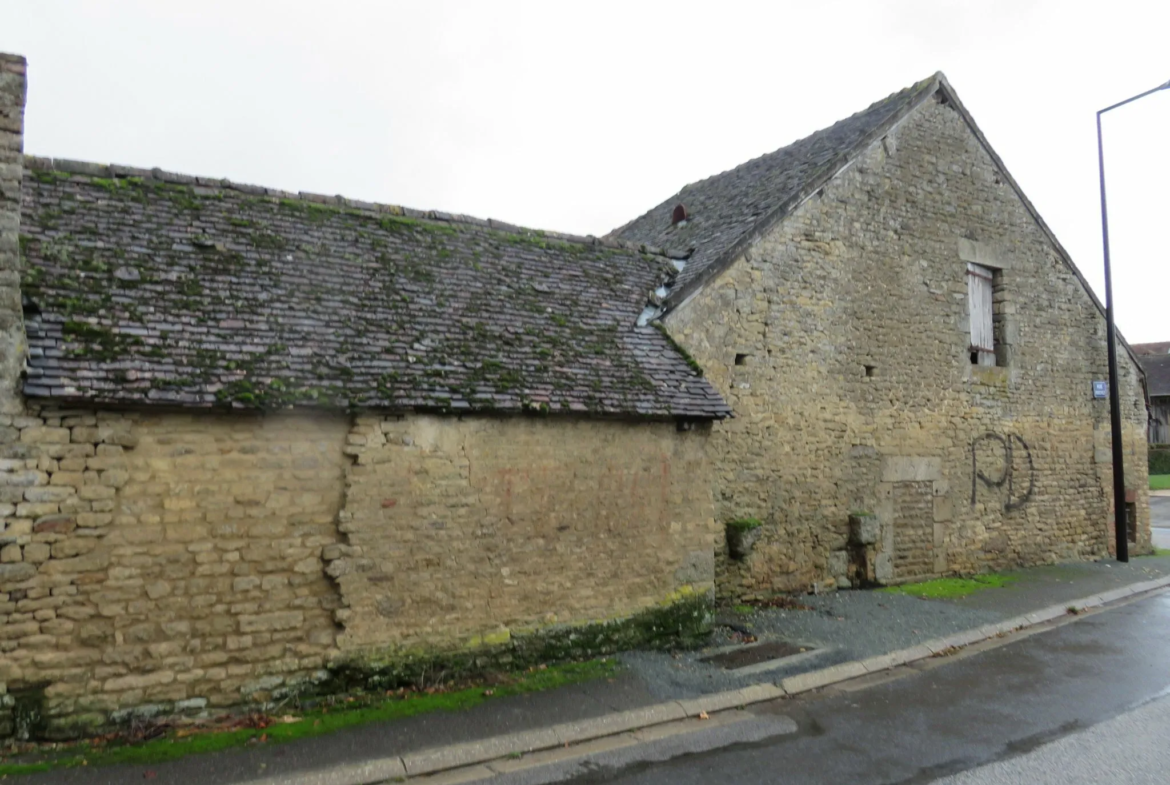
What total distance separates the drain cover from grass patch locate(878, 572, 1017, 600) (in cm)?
363

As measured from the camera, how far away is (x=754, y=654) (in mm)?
7945

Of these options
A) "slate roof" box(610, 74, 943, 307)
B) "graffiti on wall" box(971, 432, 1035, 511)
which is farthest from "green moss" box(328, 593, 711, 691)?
"graffiti on wall" box(971, 432, 1035, 511)

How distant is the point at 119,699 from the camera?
5.82 m

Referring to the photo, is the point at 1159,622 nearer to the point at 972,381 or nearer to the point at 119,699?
the point at 972,381

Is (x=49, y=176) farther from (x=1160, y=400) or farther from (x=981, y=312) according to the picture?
(x=1160, y=400)

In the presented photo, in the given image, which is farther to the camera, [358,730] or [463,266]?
[463,266]

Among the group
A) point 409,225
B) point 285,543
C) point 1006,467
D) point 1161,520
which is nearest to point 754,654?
point 285,543

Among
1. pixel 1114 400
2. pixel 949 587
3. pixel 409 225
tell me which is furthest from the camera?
pixel 1114 400

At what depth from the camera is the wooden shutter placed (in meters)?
13.1

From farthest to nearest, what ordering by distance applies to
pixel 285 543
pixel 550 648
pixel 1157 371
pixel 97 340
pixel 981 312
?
pixel 1157 371, pixel 981 312, pixel 550 648, pixel 285 543, pixel 97 340

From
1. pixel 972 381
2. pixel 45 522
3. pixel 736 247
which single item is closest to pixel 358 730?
pixel 45 522

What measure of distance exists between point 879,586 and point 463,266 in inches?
300

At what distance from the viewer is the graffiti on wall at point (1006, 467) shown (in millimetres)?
12812

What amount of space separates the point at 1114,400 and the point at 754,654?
402 inches
